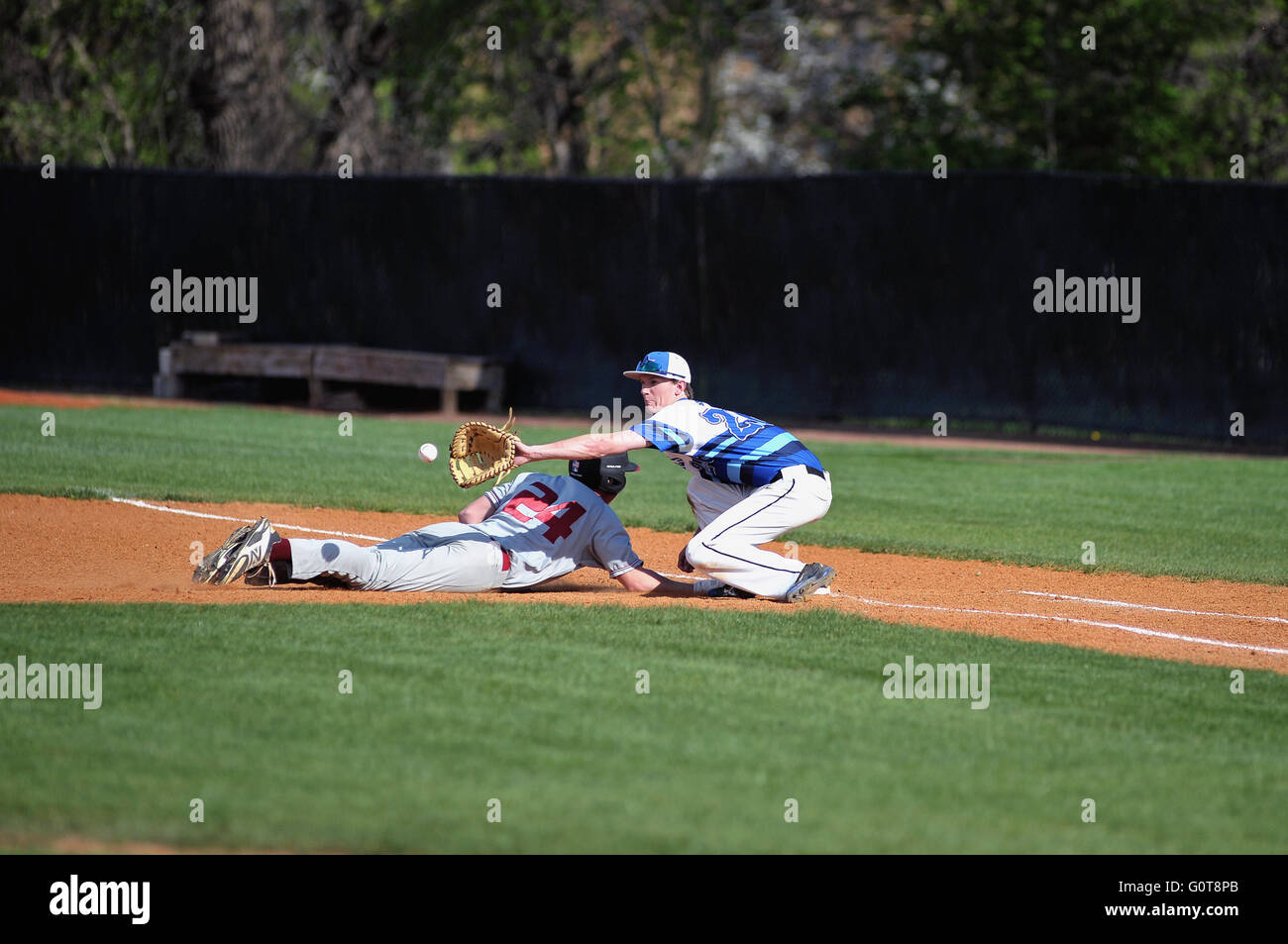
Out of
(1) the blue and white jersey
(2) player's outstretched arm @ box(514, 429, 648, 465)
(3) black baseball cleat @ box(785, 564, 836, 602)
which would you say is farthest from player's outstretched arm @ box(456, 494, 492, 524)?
(3) black baseball cleat @ box(785, 564, 836, 602)

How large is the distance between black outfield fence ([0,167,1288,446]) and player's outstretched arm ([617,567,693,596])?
421 inches

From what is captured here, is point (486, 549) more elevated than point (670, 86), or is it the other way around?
point (670, 86)

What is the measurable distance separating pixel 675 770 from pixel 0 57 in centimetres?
2663

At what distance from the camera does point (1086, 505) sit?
44.3ft

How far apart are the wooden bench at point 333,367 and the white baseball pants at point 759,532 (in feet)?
38.4

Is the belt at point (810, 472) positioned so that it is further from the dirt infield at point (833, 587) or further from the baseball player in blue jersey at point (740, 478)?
the dirt infield at point (833, 587)

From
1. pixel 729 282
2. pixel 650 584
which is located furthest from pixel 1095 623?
pixel 729 282

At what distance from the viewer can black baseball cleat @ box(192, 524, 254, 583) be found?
812cm

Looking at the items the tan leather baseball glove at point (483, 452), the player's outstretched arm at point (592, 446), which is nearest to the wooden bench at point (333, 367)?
the tan leather baseball glove at point (483, 452)

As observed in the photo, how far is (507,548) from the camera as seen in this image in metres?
8.30

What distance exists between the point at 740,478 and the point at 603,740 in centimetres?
327

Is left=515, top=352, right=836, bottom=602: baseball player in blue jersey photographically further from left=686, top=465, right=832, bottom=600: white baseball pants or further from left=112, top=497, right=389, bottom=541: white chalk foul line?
left=112, top=497, right=389, bottom=541: white chalk foul line

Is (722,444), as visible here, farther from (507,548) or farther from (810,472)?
(507,548)
